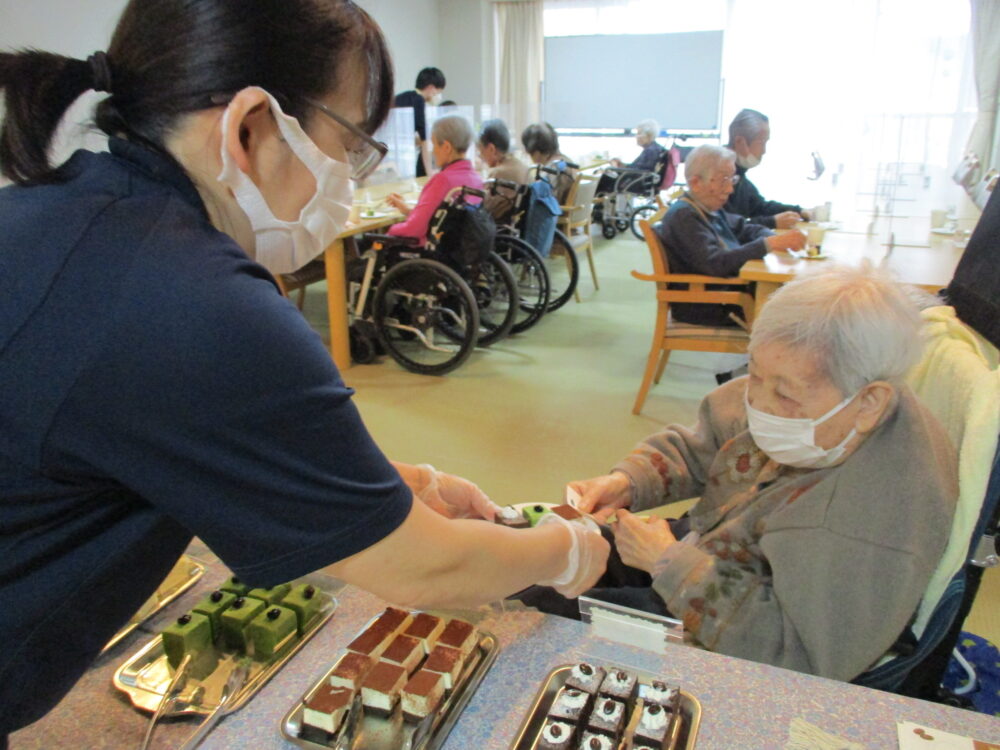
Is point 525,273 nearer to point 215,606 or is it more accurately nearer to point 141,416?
point 215,606

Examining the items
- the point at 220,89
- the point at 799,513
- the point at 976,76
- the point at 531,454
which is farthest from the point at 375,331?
the point at 976,76

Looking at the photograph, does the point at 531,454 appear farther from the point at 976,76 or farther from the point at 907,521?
the point at 976,76

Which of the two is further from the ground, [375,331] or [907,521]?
[907,521]

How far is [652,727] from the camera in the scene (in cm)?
72

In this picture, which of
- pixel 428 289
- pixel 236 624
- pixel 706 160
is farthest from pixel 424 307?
pixel 236 624

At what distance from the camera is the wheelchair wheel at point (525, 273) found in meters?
4.33

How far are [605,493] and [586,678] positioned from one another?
2.22 feet

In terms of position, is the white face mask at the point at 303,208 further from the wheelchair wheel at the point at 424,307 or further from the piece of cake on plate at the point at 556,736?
the wheelchair wheel at the point at 424,307

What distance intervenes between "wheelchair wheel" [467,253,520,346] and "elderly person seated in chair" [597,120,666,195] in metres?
3.37

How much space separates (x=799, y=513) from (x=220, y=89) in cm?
94

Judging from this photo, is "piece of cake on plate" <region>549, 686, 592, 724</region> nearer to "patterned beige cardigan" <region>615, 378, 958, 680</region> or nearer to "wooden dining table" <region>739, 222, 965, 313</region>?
"patterned beige cardigan" <region>615, 378, 958, 680</region>

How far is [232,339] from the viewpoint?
1.69 feet

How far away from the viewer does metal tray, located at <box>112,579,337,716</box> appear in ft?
2.57

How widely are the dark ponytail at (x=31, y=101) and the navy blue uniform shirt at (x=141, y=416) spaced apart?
1.4 inches
